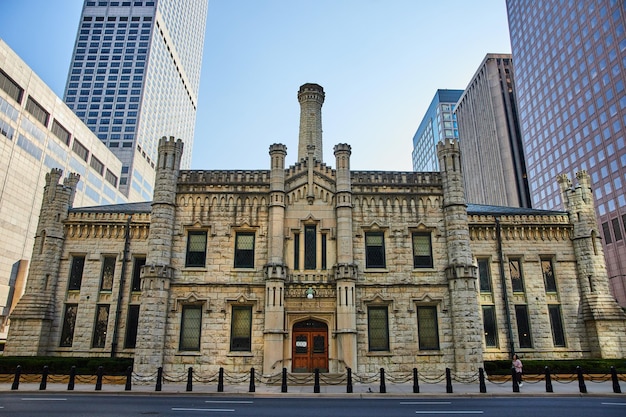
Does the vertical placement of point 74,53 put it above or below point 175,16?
below

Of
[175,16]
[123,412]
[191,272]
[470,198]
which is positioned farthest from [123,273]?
[175,16]

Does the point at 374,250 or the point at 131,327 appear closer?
the point at 374,250

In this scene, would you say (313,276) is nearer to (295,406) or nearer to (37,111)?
(295,406)

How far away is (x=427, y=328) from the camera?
22703 mm

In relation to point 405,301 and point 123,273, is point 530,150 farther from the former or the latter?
point 123,273

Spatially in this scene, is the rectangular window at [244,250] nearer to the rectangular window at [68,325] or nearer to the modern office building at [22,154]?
the rectangular window at [68,325]

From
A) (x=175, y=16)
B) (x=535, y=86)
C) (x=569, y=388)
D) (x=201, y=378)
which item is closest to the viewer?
(x=569, y=388)

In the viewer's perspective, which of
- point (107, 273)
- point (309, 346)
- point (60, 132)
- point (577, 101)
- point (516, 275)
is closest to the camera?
point (309, 346)

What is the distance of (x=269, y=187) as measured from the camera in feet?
80.1

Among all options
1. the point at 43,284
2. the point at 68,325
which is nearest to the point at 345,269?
the point at 68,325

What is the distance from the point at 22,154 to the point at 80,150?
18.8 metres

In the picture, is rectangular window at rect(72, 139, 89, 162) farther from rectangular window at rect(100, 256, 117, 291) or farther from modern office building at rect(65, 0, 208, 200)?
rectangular window at rect(100, 256, 117, 291)

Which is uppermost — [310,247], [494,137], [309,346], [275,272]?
[494,137]

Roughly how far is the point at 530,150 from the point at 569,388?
7732 centimetres
